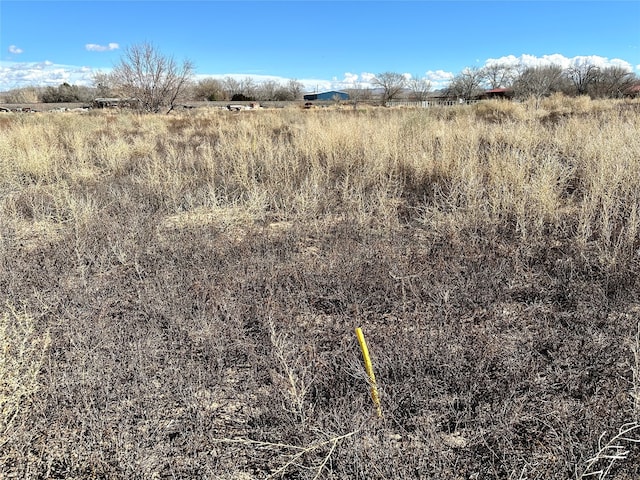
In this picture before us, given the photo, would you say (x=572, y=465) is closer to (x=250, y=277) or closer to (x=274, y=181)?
A: (x=250, y=277)

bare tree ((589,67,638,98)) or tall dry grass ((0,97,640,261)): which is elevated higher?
bare tree ((589,67,638,98))

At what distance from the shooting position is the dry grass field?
164cm

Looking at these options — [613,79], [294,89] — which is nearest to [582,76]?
[613,79]

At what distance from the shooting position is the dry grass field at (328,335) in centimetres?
164

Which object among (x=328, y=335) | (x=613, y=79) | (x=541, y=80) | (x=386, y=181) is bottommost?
(x=328, y=335)

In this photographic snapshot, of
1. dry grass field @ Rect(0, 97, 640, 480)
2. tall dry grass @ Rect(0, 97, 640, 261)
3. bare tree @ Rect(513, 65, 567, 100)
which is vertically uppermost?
bare tree @ Rect(513, 65, 567, 100)

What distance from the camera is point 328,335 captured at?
240 cm

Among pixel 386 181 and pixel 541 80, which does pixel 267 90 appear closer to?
pixel 541 80

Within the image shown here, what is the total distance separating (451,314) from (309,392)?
42.8 inches

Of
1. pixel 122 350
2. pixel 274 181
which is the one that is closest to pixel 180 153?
pixel 274 181

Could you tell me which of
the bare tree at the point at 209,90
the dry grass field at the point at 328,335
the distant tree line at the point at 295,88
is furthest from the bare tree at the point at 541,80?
the bare tree at the point at 209,90

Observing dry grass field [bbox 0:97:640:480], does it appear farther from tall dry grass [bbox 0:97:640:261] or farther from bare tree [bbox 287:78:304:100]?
bare tree [bbox 287:78:304:100]

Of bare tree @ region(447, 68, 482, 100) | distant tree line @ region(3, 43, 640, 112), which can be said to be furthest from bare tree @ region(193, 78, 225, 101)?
bare tree @ region(447, 68, 482, 100)

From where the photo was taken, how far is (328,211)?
4531mm
